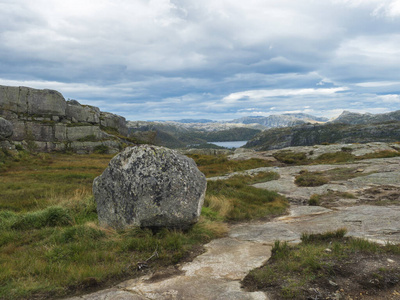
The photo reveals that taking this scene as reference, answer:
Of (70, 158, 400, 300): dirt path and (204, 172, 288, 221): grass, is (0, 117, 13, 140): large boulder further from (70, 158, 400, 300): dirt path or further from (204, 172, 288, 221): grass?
(70, 158, 400, 300): dirt path

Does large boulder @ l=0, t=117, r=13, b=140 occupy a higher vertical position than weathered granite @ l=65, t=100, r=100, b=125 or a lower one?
lower

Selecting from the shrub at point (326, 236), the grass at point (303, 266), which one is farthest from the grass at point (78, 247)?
the shrub at point (326, 236)

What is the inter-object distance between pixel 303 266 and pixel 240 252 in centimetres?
212

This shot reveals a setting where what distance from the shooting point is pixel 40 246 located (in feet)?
22.9

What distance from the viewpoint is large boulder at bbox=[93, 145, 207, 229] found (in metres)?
7.91

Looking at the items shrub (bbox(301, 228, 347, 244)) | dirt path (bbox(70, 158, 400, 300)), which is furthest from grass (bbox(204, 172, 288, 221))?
shrub (bbox(301, 228, 347, 244))

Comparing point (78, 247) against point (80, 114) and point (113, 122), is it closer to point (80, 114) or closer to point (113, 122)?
point (80, 114)

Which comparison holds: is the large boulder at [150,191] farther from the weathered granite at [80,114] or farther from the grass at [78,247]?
the weathered granite at [80,114]

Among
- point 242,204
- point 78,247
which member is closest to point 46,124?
point 242,204

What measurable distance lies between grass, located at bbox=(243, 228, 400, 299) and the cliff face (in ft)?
252

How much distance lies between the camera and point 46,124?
74.0 metres

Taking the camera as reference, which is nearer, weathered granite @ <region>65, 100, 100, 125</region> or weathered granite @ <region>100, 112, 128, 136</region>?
weathered granite @ <region>65, 100, 100, 125</region>

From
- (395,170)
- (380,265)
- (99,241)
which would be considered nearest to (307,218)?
(380,265)

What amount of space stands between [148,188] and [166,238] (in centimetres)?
177
